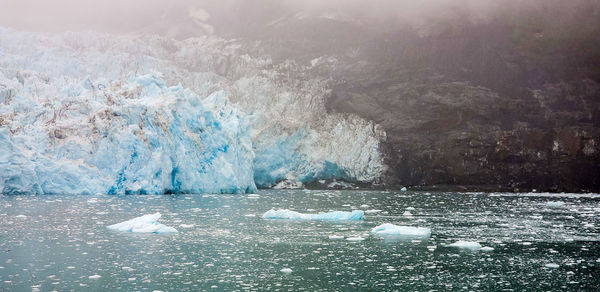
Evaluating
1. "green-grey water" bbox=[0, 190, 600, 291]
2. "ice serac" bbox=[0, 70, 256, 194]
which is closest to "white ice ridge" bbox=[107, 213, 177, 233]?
"green-grey water" bbox=[0, 190, 600, 291]

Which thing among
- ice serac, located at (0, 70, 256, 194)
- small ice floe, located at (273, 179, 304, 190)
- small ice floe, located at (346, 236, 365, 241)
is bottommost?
small ice floe, located at (273, 179, 304, 190)

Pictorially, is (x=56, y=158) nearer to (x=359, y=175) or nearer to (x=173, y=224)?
(x=173, y=224)

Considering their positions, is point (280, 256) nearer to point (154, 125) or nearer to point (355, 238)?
point (355, 238)

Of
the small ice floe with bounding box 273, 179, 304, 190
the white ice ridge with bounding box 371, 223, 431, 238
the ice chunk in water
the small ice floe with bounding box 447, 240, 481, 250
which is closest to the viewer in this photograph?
the ice chunk in water

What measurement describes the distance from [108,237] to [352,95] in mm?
62780

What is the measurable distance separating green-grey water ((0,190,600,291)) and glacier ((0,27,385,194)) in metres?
15.3

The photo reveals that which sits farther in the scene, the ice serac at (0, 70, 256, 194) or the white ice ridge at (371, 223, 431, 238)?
the ice serac at (0, 70, 256, 194)

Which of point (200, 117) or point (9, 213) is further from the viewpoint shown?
point (200, 117)

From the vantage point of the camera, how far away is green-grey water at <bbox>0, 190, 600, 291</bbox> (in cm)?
1228

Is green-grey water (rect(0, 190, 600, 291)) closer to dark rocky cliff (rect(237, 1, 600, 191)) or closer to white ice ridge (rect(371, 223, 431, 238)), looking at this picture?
white ice ridge (rect(371, 223, 431, 238))

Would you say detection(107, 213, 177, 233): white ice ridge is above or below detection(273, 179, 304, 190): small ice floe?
above

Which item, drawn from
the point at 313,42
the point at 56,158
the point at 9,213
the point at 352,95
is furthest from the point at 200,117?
the point at 313,42

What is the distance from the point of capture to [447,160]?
73062mm

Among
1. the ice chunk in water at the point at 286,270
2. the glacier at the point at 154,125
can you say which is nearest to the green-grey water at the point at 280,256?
the ice chunk in water at the point at 286,270
